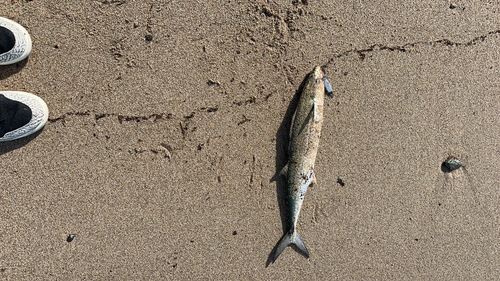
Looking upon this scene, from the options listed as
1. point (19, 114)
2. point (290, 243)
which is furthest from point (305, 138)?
point (19, 114)

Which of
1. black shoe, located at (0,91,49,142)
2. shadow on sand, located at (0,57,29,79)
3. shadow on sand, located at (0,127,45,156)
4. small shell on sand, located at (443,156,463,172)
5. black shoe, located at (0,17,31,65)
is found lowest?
shadow on sand, located at (0,127,45,156)

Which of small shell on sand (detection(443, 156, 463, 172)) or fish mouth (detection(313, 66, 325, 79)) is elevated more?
fish mouth (detection(313, 66, 325, 79))

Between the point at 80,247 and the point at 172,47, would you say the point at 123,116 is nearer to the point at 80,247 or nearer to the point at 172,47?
the point at 172,47

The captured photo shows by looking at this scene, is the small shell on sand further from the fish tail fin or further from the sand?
the fish tail fin

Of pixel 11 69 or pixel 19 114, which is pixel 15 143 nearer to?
pixel 19 114

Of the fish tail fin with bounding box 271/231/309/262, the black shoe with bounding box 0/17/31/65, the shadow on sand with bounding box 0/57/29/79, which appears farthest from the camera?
the fish tail fin with bounding box 271/231/309/262

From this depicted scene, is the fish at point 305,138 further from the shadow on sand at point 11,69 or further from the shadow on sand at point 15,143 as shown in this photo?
the shadow on sand at point 11,69

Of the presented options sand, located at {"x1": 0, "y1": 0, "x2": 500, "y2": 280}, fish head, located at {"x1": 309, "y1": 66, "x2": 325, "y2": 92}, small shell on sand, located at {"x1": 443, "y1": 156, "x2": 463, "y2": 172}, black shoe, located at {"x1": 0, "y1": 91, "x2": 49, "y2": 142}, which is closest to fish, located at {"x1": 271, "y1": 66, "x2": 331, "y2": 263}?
fish head, located at {"x1": 309, "y1": 66, "x2": 325, "y2": 92}

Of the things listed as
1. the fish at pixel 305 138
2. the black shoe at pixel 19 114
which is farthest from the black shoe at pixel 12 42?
the fish at pixel 305 138

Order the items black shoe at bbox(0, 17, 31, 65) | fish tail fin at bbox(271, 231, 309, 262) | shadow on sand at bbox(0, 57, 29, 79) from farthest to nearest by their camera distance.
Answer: fish tail fin at bbox(271, 231, 309, 262)
shadow on sand at bbox(0, 57, 29, 79)
black shoe at bbox(0, 17, 31, 65)
